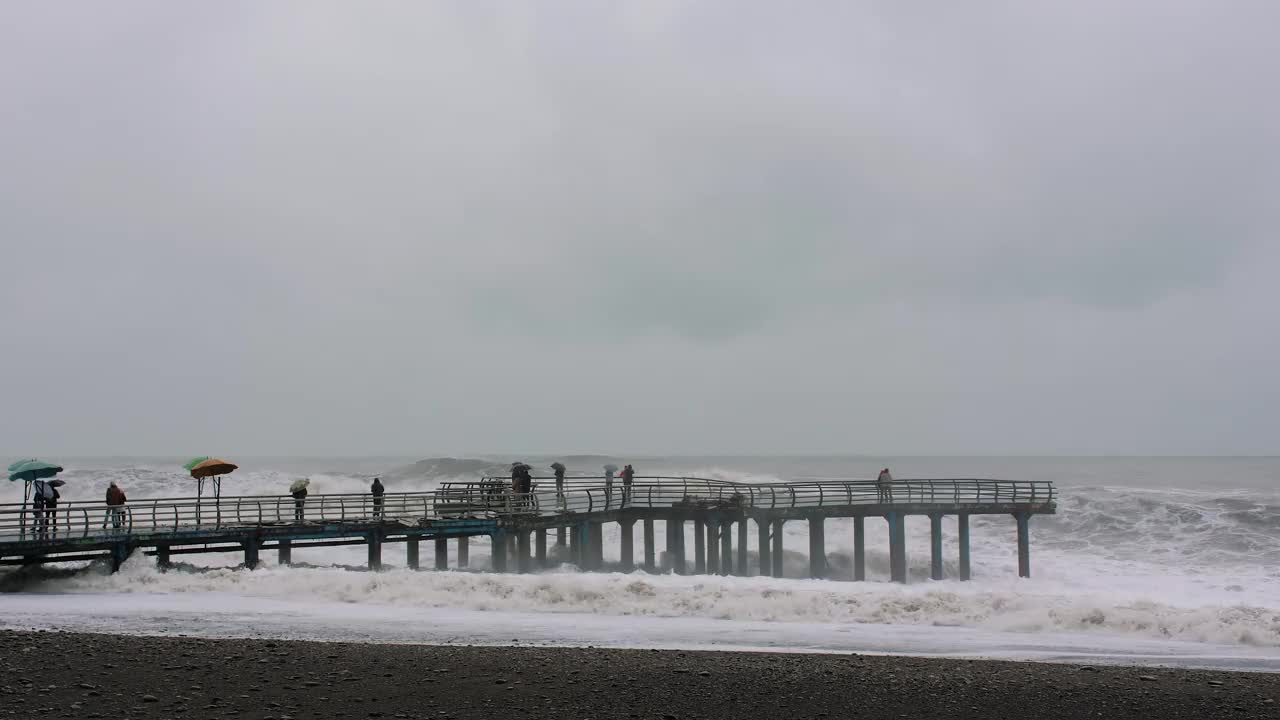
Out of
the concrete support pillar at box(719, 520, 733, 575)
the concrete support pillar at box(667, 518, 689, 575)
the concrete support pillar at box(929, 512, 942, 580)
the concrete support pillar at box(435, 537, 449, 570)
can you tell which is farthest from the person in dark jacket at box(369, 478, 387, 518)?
the concrete support pillar at box(929, 512, 942, 580)

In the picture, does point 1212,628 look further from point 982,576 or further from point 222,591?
point 982,576

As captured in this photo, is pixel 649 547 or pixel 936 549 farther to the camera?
pixel 936 549

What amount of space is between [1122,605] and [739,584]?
7306 mm

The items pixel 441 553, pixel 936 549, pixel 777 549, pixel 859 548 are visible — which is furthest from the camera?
pixel 936 549

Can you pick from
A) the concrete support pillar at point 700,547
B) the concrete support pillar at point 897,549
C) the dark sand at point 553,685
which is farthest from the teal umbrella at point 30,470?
the concrete support pillar at point 897,549

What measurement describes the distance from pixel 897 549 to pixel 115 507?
23.8 metres

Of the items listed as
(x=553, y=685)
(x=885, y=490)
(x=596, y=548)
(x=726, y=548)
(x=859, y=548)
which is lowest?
(x=859, y=548)

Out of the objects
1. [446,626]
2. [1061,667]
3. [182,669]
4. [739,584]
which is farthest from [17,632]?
[1061,667]

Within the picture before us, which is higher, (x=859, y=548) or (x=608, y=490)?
(x=608, y=490)

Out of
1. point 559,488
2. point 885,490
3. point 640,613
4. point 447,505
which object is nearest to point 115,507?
point 447,505

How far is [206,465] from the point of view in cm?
2831

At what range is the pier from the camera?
999 inches

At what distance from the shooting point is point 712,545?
112 ft

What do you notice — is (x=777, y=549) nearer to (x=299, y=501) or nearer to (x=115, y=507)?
(x=299, y=501)
